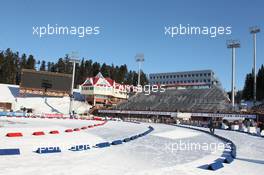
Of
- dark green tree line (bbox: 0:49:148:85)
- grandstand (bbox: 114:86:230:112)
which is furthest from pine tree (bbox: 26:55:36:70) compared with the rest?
grandstand (bbox: 114:86:230:112)

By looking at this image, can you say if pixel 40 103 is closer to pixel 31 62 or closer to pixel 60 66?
pixel 31 62

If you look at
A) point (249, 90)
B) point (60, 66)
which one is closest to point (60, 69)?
point (60, 66)

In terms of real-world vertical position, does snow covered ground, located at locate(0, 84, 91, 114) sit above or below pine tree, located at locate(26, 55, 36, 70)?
below

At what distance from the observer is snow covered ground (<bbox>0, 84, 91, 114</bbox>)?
82438 mm

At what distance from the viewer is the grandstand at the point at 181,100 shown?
78.2m

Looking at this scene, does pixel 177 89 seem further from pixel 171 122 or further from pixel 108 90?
pixel 171 122

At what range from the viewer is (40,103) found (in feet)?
283

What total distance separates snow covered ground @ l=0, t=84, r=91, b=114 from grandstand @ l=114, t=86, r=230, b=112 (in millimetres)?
11777

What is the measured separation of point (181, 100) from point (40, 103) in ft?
128

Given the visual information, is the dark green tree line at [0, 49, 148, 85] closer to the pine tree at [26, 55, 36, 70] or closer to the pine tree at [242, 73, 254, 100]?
the pine tree at [26, 55, 36, 70]

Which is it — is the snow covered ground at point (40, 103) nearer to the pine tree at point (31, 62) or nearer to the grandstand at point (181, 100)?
the grandstand at point (181, 100)

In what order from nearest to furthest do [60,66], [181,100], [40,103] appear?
[40,103] < [181,100] < [60,66]

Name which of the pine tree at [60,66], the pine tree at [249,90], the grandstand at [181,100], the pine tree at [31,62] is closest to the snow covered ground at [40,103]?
the grandstand at [181,100]

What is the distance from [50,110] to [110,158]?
7261 centimetres
